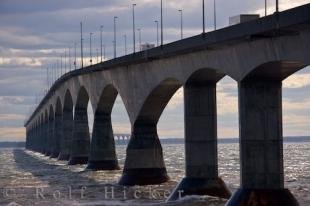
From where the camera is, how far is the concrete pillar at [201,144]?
4881 cm

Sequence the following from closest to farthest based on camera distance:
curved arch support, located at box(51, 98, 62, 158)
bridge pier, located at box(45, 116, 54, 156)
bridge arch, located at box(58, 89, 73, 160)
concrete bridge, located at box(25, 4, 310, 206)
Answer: concrete bridge, located at box(25, 4, 310, 206) → bridge arch, located at box(58, 89, 73, 160) → curved arch support, located at box(51, 98, 62, 158) → bridge pier, located at box(45, 116, 54, 156)

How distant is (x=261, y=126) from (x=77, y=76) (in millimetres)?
60568

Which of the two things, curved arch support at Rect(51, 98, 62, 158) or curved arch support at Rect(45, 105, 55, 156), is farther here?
curved arch support at Rect(45, 105, 55, 156)

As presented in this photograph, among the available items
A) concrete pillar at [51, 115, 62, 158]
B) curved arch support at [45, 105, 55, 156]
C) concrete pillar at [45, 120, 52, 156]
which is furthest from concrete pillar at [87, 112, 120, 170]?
concrete pillar at [45, 120, 52, 156]

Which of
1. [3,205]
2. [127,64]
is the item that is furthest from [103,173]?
[3,205]

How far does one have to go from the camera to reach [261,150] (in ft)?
129

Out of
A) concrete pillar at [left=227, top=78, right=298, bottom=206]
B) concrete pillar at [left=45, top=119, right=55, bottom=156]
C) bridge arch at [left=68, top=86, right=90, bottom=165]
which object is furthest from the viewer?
concrete pillar at [left=45, top=119, right=55, bottom=156]

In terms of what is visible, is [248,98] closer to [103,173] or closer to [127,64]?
A: [127,64]

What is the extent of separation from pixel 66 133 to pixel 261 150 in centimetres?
7934

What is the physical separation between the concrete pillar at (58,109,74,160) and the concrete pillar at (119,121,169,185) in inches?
2098

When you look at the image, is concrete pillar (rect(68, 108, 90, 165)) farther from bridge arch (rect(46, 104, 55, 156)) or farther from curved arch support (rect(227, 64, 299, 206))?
curved arch support (rect(227, 64, 299, 206))

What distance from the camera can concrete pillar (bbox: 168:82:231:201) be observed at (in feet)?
160

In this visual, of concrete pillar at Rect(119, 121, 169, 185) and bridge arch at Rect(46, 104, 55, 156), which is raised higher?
bridge arch at Rect(46, 104, 55, 156)

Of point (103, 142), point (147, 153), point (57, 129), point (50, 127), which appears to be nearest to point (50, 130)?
point (50, 127)
